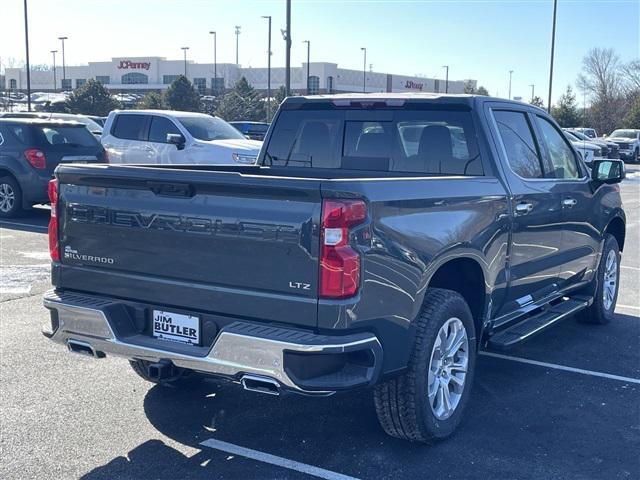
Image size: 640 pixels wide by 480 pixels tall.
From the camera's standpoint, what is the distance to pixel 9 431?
4621 millimetres

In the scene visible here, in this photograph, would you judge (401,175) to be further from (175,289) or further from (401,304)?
(175,289)

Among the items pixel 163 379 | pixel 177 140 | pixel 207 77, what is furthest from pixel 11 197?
pixel 207 77

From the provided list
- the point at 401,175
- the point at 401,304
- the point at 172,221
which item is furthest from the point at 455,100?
the point at 172,221

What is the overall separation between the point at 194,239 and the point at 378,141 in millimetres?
2096

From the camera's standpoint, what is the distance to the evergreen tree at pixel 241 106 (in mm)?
43281

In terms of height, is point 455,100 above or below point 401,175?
above

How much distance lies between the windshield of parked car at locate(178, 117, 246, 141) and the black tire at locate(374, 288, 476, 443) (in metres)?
12.2

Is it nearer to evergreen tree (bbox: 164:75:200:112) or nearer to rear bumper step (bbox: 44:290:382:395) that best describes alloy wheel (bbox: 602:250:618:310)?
rear bumper step (bbox: 44:290:382:395)

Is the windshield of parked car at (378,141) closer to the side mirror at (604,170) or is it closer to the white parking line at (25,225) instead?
the side mirror at (604,170)

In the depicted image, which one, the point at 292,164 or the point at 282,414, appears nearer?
the point at 282,414

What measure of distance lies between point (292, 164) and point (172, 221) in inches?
81.9

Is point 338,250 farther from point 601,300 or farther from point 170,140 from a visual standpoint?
point 170,140

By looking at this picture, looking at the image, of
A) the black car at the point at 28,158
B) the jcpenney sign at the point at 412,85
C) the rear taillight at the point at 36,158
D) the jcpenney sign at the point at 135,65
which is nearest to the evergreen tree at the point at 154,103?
the black car at the point at 28,158

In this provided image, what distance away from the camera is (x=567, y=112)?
5188 centimetres
